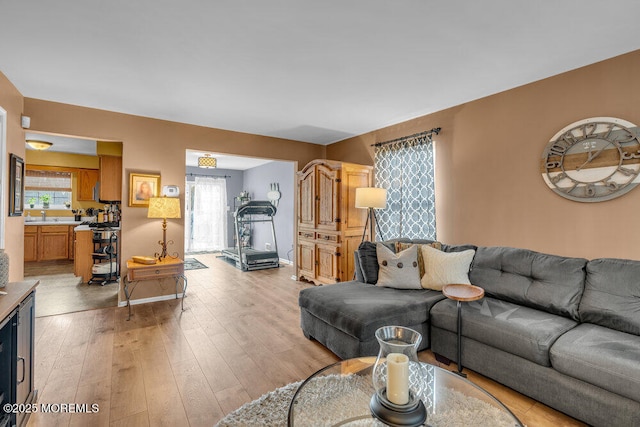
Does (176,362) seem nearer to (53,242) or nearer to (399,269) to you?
(399,269)

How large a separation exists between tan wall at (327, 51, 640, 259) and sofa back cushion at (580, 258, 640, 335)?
435mm

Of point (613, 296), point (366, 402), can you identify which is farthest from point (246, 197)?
point (613, 296)

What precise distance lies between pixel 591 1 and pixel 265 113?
10.6 ft

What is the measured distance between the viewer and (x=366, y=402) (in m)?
1.51

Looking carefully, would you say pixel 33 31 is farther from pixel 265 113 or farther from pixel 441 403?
pixel 441 403

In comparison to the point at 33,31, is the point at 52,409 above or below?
below

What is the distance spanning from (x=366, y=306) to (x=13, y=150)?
3916mm

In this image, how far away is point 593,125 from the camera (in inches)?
106

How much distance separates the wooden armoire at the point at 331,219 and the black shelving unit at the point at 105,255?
3231 mm

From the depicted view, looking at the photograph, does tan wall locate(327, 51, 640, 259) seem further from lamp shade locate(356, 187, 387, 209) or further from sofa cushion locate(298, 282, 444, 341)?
sofa cushion locate(298, 282, 444, 341)

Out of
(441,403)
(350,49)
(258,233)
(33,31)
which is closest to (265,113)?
(350,49)

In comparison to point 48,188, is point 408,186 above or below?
below

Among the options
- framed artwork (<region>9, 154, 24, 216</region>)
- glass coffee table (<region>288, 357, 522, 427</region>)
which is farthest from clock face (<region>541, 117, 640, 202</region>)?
framed artwork (<region>9, 154, 24, 216</region>)

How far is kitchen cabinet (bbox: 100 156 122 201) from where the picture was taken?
5402mm
